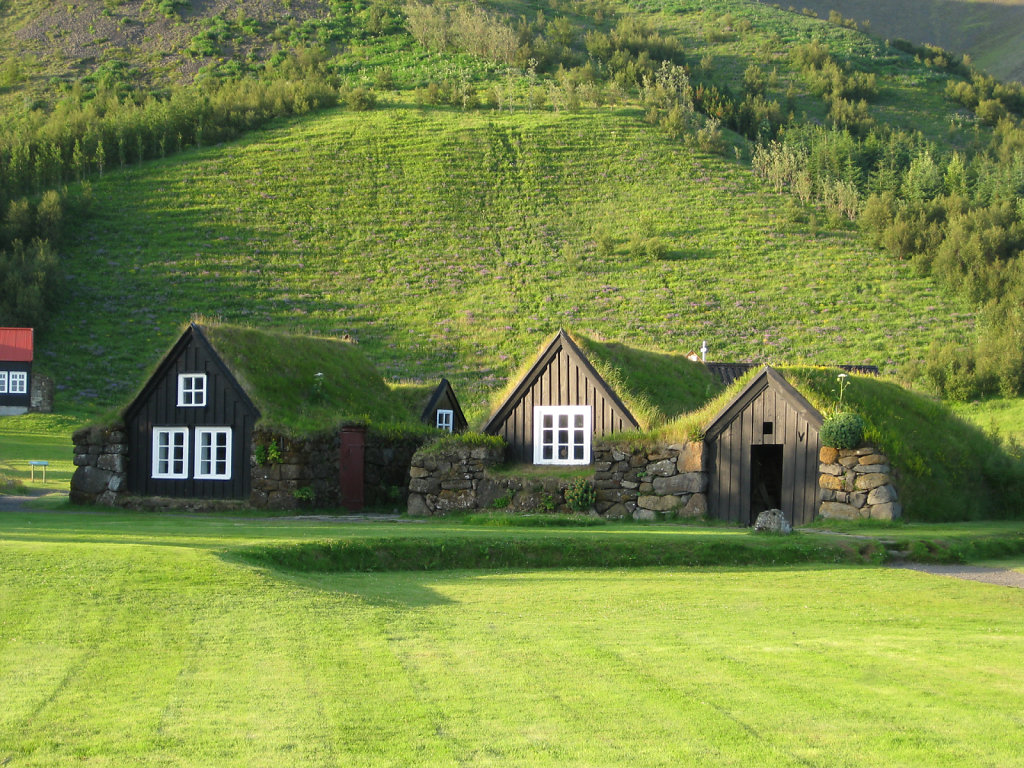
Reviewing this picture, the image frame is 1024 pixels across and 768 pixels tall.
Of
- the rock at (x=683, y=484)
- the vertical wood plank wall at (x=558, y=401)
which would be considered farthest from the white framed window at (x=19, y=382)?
the rock at (x=683, y=484)

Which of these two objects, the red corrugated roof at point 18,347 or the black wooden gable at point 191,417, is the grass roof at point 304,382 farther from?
the red corrugated roof at point 18,347

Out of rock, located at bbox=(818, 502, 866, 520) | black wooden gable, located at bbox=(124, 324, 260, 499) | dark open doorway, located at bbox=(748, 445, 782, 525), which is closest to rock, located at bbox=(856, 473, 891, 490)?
rock, located at bbox=(818, 502, 866, 520)

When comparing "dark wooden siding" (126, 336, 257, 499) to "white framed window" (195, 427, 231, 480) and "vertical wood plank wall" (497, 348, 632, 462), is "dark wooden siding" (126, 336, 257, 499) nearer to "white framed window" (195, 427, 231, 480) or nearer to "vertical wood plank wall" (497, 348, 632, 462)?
"white framed window" (195, 427, 231, 480)

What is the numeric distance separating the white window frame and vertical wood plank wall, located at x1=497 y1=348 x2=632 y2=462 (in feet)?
30.1

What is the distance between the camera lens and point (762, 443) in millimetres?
25000

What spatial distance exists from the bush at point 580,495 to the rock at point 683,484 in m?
1.55

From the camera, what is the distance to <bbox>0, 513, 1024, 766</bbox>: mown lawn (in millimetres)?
6883

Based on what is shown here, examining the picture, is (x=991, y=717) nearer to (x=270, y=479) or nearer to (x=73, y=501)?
(x=270, y=479)

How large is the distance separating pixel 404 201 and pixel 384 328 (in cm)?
1954

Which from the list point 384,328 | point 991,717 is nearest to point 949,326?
point 384,328

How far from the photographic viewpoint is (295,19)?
134 meters

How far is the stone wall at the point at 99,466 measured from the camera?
101 feet

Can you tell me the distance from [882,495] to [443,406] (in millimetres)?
19470

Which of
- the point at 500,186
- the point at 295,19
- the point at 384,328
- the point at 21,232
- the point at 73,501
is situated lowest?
the point at 73,501
